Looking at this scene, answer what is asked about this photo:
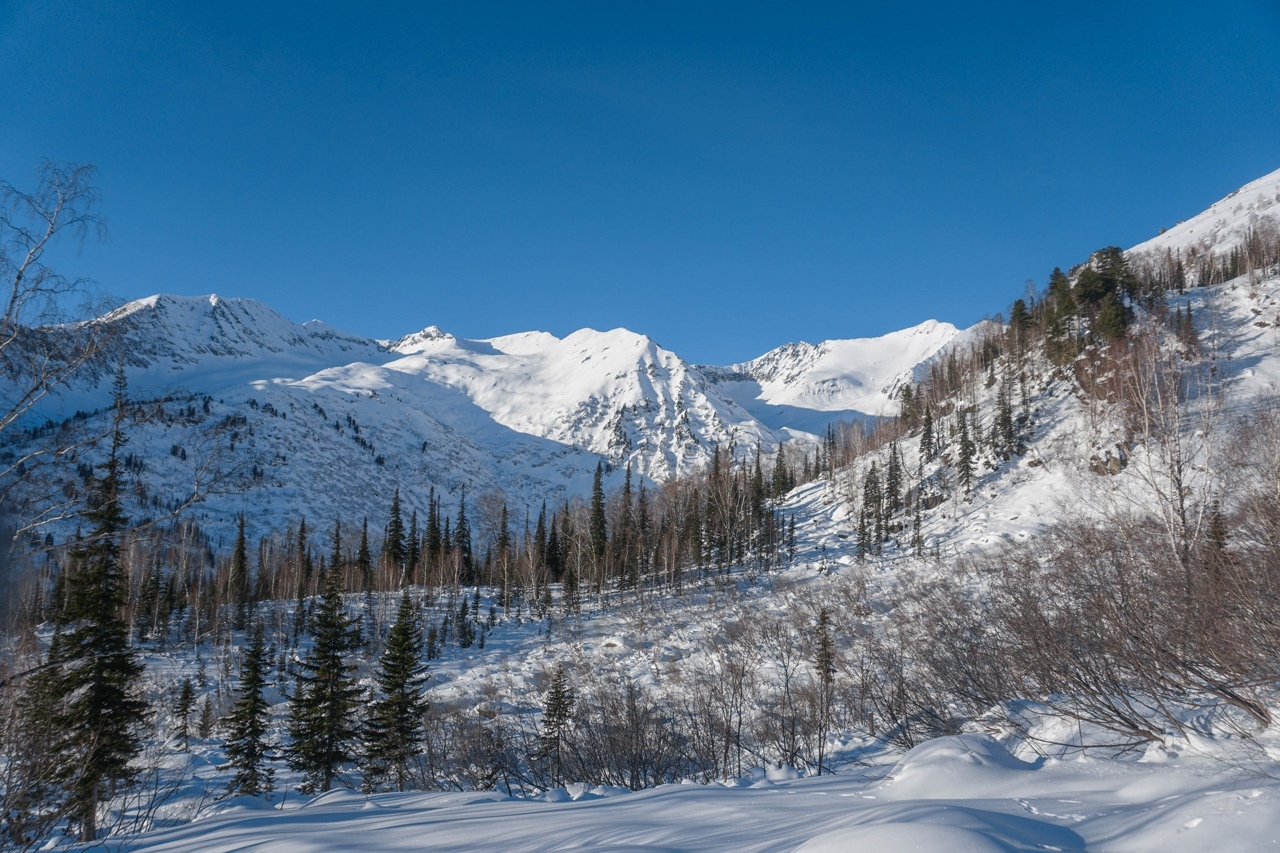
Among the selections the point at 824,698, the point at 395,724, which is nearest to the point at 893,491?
the point at 824,698

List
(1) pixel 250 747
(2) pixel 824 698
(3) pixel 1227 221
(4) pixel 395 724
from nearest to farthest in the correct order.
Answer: (2) pixel 824 698, (4) pixel 395 724, (1) pixel 250 747, (3) pixel 1227 221

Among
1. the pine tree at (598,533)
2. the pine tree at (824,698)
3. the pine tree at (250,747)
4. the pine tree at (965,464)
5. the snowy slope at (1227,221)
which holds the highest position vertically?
the snowy slope at (1227,221)

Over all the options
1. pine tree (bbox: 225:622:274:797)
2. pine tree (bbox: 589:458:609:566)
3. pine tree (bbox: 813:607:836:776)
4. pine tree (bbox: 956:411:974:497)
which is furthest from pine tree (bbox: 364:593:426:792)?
pine tree (bbox: 956:411:974:497)

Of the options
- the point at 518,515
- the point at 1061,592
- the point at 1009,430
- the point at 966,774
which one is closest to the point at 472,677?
the point at 1061,592

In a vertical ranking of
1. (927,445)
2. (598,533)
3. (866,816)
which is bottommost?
(866,816)

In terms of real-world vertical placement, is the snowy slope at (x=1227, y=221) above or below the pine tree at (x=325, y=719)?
above

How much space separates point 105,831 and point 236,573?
64294 mm

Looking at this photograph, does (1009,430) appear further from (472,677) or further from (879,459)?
(472,677)

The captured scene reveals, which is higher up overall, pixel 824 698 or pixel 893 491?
pixel 893 491

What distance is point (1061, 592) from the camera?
1170 cm

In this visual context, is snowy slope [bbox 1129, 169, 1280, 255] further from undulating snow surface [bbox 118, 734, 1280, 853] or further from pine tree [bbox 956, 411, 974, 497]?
undulating snow surface [bbox 118, 734, 1280, 853]

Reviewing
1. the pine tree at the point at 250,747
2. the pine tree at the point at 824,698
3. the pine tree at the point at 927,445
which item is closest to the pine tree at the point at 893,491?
the pine tree at the point at 927,445

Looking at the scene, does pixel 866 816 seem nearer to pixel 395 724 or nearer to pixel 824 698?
pixel 824 698

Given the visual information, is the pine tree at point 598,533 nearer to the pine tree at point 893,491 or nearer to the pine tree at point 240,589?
the pine tree at point 893,491
